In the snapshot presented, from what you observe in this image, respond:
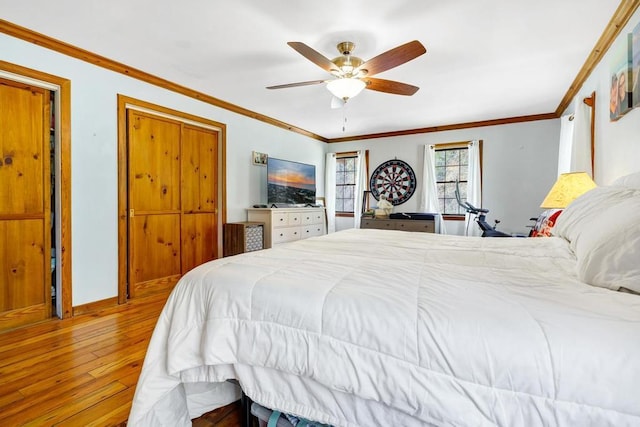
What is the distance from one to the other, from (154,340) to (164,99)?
2979 millimetres

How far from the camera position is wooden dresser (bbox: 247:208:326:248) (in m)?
4.41

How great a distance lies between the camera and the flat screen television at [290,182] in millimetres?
4734

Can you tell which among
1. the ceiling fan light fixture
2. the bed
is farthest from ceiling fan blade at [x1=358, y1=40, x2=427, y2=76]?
the bed

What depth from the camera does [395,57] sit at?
2193 mm

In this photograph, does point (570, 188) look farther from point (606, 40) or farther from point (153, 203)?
point (153, 203)

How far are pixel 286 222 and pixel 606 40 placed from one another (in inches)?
154

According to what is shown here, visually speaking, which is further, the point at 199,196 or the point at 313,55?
the point at 199,196

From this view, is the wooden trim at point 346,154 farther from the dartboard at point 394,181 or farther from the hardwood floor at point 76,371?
the hardwood floor at point 76,371

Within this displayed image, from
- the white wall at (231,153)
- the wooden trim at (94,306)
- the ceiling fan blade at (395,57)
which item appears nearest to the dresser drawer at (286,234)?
the white wall at (231,153)

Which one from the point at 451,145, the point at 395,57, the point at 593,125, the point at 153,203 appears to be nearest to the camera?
the point at 395,57

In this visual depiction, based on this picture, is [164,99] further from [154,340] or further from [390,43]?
[154,340]

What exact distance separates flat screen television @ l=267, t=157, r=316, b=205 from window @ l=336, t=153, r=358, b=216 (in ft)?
2.96

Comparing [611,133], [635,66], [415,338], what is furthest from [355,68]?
[415,338]

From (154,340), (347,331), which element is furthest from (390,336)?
(154,340)
